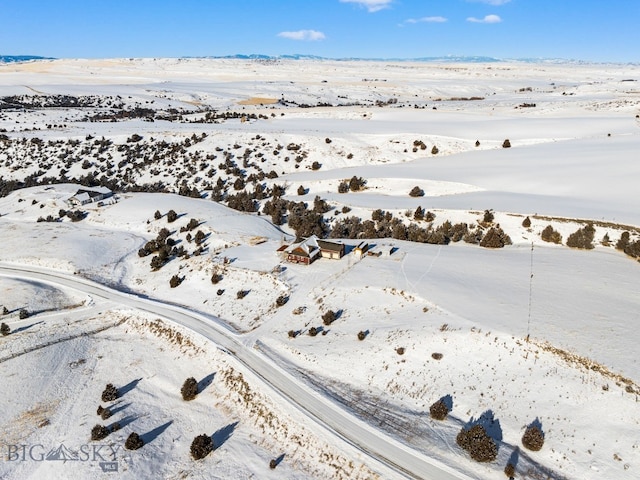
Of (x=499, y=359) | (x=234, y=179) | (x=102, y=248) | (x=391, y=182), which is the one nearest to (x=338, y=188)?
(x=391, y=182)

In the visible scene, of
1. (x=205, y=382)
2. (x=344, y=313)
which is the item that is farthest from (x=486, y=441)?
(x=205, y=382)

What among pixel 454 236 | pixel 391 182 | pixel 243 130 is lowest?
pixel 454 236

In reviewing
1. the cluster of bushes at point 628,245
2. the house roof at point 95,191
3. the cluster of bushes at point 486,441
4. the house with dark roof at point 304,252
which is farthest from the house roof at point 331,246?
the house roof at point 95,191

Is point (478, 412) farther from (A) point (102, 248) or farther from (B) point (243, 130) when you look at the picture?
(B) point (243, 130)

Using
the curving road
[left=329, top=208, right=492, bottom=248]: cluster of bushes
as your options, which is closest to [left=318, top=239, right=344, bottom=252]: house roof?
[left=329, top=208, right=492, bottom=248]: cluster of bushes

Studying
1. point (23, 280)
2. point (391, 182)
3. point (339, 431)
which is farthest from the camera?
point (391, 182)

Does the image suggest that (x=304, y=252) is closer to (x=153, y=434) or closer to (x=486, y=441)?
(x=153, y=434)
